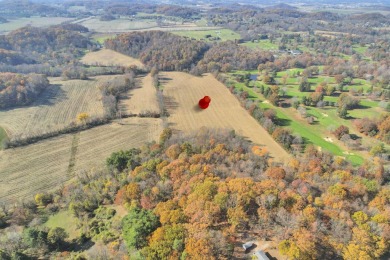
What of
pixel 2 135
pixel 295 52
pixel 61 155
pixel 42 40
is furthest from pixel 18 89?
pixel 295 52

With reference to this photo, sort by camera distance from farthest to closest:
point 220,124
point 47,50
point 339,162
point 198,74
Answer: point 47,50 → point 198,74 → point 220,124 → point 339,162

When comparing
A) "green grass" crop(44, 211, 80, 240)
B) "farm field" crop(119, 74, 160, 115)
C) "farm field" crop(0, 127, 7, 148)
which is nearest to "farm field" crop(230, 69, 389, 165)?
"farm field" crop(119, 74, 160, 115)

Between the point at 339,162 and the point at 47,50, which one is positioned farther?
the point at 47,50

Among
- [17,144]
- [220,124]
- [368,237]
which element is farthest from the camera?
[220,124]

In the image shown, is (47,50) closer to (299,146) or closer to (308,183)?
(299,146)

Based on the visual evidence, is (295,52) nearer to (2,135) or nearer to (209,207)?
(209,207)

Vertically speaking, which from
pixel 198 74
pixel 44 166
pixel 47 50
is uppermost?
pixel 47 50

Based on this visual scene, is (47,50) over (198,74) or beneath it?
over

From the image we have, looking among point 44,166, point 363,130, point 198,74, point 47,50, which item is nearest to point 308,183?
point 363,130

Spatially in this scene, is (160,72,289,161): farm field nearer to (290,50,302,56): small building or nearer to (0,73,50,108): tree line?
(0,73,50,108): tree line
